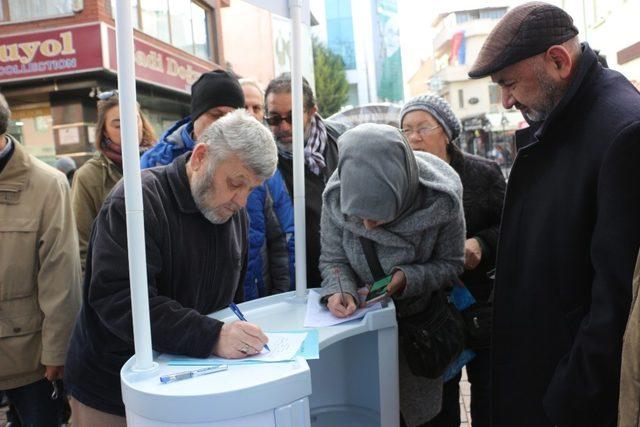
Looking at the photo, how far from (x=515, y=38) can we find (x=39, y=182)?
1783mm

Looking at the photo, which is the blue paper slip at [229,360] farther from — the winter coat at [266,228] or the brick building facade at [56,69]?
the brick building facade at [56,69]

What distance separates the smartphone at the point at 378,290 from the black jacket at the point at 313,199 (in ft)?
2.18

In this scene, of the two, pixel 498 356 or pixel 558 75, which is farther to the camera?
pixel 498 356

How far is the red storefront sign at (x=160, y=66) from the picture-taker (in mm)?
10869

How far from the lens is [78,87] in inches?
394

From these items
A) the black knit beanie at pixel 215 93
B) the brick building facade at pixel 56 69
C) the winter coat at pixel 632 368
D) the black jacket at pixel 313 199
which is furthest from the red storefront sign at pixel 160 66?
the winter coat at pixel 632 368

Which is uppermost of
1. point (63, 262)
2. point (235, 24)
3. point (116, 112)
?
point (235, 24)

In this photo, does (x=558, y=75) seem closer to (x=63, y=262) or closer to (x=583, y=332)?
(x=583, y=332)

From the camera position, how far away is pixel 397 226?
5.97 feet

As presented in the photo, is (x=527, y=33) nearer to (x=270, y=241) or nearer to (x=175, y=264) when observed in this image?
(x=175, y=264)

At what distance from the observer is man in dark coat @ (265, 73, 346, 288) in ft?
8.28

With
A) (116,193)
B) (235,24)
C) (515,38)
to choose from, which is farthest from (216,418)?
(235,24)

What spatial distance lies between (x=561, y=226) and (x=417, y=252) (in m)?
0.55

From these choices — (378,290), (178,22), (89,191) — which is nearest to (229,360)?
(378,290)
